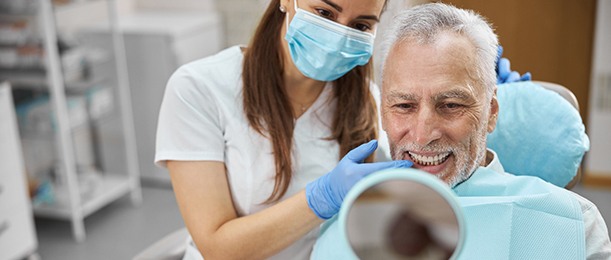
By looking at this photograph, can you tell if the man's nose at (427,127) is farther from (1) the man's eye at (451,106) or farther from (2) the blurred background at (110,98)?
(2) the blurred background at (110,98)

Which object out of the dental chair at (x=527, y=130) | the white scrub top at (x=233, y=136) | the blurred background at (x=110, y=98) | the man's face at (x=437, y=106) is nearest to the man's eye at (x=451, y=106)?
the man's face at (x=437, y=106)

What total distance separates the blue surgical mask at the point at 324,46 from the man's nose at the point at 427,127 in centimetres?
31

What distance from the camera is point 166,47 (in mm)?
3484

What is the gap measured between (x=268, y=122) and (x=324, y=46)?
22 cm

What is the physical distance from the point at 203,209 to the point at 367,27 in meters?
0.51

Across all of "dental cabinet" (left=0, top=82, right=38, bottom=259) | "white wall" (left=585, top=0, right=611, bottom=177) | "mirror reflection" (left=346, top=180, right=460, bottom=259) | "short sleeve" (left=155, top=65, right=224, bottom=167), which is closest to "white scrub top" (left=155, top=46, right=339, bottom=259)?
"short sleeve" (left=155, top=65, right=224, bottom=167)

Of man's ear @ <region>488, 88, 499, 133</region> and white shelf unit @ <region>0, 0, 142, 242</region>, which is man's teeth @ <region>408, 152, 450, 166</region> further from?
white shelf unit @ <region>0, 0, 142, 242</region>

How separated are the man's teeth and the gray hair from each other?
15 cm

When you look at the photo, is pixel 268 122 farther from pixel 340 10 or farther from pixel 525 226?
pixel 525 226

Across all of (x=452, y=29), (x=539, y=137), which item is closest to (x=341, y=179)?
(x=452, y=29)

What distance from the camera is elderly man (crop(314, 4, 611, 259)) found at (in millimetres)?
1071

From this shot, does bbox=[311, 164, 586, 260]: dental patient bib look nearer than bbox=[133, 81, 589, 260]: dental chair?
Yes

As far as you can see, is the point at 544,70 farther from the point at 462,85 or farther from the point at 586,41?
the point at 462,85

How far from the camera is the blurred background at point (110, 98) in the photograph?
2998 millimetres
